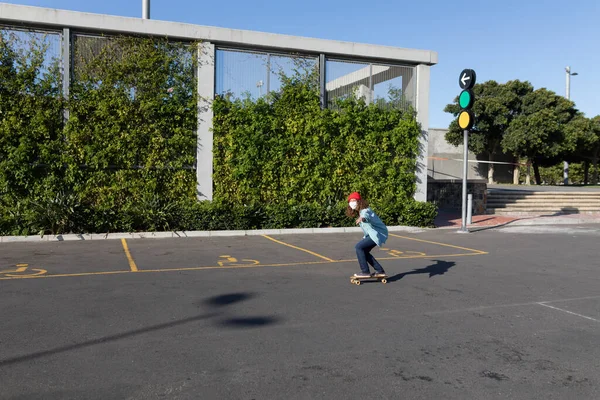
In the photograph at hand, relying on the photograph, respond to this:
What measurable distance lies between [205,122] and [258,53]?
2.93m

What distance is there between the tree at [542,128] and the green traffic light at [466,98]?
26554 millimetres

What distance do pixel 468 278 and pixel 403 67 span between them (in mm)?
11551

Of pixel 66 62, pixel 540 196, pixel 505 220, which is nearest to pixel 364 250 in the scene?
pixel 66 62

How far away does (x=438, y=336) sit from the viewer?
4.93 m

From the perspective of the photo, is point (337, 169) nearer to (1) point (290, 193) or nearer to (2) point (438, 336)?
(1) point (290, 193)

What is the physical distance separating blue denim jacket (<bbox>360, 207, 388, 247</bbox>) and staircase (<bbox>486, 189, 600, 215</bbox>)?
1640 cm

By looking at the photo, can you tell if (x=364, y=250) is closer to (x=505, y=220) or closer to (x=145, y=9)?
(x=145, y=9)

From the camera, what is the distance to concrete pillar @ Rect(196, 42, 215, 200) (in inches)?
595

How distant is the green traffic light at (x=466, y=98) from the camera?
14336mm

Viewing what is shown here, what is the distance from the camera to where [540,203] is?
80.1 ft

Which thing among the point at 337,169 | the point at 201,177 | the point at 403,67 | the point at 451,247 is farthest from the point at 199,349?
the point at 403,67

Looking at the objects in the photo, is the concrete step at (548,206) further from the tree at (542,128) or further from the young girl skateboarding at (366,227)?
the young girl skateboarding at (366,227)

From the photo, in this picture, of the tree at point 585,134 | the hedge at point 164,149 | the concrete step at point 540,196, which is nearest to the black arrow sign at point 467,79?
the hedge at point 164,149

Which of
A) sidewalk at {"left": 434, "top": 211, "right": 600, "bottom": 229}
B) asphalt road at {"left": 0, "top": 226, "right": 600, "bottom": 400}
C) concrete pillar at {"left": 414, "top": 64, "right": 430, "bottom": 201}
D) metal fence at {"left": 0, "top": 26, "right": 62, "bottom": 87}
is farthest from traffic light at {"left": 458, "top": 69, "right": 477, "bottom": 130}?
metal fence at {"left": 0, "top": 26, "right": 62, "bottom": 87}
